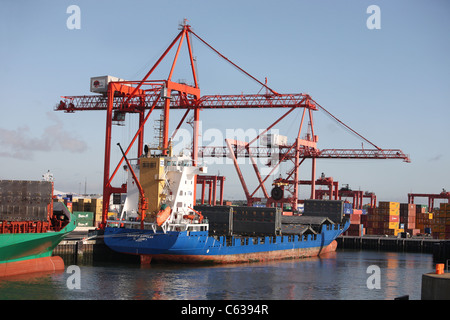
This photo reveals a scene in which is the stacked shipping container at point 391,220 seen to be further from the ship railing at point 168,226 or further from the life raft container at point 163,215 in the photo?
the life raft container at point 163,215

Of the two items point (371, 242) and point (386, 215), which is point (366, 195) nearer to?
point (386, 215)

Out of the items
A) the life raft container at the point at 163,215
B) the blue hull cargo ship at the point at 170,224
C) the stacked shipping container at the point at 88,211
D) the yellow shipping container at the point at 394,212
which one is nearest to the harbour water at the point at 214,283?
the blue hull cargo ship at the point at 170,224

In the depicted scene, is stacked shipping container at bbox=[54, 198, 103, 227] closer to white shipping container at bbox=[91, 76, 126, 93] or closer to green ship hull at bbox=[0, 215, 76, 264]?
white shipping container at bbox=[91, 76, 126, 93]

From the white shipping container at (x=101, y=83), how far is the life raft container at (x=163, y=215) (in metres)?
16.9

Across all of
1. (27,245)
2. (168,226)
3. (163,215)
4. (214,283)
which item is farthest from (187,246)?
(27,245)

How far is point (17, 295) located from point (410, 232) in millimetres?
78385

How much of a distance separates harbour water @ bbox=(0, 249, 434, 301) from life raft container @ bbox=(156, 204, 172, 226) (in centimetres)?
350

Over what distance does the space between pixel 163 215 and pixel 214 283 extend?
8765 mm

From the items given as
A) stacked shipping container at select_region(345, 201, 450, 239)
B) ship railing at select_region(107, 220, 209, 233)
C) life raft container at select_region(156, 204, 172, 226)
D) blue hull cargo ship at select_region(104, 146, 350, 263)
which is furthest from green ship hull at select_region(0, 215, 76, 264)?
stacked shipping container at select_region(345, 201, 450, 239)

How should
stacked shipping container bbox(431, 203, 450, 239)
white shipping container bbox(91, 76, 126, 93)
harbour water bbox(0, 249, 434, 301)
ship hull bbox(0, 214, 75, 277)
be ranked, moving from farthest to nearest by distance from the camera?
stacked shipping container bbox(431, 203, 450, 239) → white shipping container bbox(91, 76, 126, 93) → ship hull bbox(0, 214, 75, 277) → harbour water bbox(0, 249, 434, 301)

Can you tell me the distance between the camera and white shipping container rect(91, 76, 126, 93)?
5588cm

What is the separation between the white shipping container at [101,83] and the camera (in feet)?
183

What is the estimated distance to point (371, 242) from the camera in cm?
8012

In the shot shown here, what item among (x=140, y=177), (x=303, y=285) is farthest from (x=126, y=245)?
(x=303, y=285)
